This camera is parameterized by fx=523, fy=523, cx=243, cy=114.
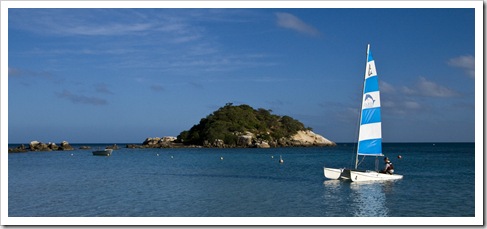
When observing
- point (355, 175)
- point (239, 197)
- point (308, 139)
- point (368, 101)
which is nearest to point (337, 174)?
point (355, 175)

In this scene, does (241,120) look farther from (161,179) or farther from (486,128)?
(486,128)

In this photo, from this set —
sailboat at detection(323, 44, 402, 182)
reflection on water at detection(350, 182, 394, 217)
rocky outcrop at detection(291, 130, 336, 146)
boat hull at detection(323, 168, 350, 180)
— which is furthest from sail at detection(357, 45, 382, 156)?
rocky outcrop at detection(291, 130, 336, 146)

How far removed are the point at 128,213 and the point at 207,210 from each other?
3.03 metres

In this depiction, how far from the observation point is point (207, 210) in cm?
2055

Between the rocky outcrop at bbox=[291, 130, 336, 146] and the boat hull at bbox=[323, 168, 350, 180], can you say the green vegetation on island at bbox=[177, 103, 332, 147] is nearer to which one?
the rocky outcrop at bbox=[291, 130, 336, 146]

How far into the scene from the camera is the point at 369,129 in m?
29.4

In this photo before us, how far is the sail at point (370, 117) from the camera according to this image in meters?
28.8

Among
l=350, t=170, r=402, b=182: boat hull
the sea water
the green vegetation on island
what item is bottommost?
the sea water

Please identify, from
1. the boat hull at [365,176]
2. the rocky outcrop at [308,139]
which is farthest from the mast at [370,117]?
the rocky outcrop at [308,139]

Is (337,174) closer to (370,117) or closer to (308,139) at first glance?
(370,117)

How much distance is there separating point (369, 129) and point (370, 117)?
2.25 feet

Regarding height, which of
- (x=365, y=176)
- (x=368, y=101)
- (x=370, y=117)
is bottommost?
(x=365, y=176)

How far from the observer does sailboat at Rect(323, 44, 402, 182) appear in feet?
94.0

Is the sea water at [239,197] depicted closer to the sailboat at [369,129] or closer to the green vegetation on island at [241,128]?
the sailboat at [369,129]
